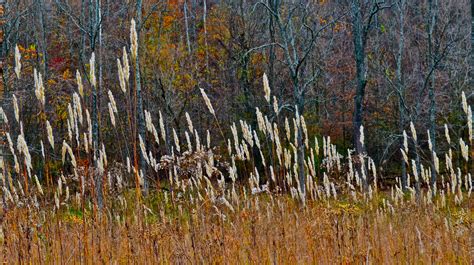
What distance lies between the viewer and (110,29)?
20.1 m

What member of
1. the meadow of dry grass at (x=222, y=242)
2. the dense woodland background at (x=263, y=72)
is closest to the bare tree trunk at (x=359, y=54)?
the dense woodland background at (x=263, y=72)

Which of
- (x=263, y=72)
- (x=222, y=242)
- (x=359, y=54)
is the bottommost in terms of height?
(x=222, y=242)

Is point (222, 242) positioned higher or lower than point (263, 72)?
lower

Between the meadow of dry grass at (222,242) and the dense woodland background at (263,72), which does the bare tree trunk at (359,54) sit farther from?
the meadow of dry grass at (222,242)

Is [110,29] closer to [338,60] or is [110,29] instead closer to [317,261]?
[338,60]

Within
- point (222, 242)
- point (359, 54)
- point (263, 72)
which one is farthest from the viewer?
point (263, 72)

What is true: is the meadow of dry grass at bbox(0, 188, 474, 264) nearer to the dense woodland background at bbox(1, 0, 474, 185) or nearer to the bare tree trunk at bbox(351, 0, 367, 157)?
the bare tree trunk at bbox(351, 0, 367, 157)


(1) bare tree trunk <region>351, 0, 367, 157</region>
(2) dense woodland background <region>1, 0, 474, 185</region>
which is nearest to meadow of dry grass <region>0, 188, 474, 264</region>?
(1) bare tree trunk <region>351, 0, 367, 157</region>

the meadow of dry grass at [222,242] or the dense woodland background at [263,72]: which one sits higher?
the dense woodland background at [263,72]

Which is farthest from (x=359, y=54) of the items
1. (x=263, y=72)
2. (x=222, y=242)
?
(x=222, y=242)

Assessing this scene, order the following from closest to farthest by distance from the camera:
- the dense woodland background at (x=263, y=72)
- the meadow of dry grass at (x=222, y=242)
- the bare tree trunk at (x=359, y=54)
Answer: the meadow of dry grass at (x=222, y=242), the bare tree trunk at (x=359, y=54), the dense woodland background at (x=263, y=72)

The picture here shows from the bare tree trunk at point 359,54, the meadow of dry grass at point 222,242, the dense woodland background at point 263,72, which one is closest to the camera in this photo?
the meadow of dry grass at point 222,242

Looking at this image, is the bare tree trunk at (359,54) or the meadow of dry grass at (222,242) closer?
the meadow of dry grass at (222,242)

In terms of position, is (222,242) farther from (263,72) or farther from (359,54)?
(263,72)
